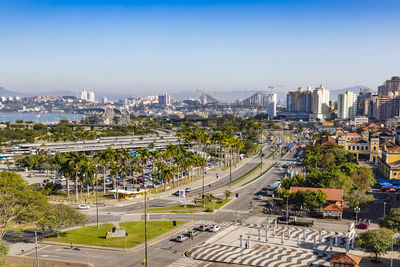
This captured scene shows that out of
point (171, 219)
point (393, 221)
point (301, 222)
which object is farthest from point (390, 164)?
point (171, 219)

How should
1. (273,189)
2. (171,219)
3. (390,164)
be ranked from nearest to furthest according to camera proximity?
(171,219) → (273,189) → (390,164)

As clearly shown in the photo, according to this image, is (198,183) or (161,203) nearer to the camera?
(161,203)

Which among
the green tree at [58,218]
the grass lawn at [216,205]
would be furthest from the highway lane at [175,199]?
the green tree at [58,218]

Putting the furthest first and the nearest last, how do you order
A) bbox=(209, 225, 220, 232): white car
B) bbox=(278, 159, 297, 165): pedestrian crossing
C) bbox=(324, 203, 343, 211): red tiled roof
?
1. bbox=(278, 159, 297, 165): pedestrian crossing
2. bbox=(324, 203, 343, 211): red tiled roof
3. bbox=(209, 225, 220, 232): white car

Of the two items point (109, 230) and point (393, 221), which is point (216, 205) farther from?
point (393, 221)

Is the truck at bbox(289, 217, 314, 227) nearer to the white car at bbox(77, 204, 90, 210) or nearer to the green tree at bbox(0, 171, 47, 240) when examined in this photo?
the white car at bbox(77, 204, 90, 210)

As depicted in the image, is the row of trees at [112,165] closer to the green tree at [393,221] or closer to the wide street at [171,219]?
the wide street at [171,219]

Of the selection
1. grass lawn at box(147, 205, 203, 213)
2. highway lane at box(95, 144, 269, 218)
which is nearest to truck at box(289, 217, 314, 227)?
grass lawn at box(147, 205, 203, 213)
